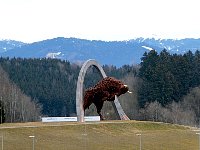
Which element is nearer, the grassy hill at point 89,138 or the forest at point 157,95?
the grassy hill at point 89,138

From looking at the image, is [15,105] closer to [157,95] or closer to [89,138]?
[157,95]

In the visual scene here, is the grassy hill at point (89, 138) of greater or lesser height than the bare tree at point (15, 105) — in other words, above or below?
below

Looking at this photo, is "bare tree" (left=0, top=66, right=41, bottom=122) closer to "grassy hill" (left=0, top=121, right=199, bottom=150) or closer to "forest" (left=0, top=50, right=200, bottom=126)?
"forest" (left=0, top=50, right=200, bottom=126)

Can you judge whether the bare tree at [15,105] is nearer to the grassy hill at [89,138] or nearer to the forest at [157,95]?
the forest at [157,95]

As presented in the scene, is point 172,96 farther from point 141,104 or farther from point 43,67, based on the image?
point 43,67

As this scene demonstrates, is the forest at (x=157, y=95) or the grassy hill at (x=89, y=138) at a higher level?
the forest at (x=157, y=95)

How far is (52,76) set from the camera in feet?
495

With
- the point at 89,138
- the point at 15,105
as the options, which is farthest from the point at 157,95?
the point at 89,138

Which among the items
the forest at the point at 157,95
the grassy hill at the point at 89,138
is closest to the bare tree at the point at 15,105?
Result: the forest at the point at 157,95

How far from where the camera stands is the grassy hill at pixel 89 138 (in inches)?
1524

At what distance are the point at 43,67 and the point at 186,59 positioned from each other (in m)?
56.6

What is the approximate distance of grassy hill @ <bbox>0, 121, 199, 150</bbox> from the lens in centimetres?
3872

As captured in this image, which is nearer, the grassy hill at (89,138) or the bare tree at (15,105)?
the grassy hill at (89,138)

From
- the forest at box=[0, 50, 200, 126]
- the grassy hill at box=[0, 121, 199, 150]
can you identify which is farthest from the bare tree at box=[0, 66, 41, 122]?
the grassy hill at box=[0, 121, 199, 150]
